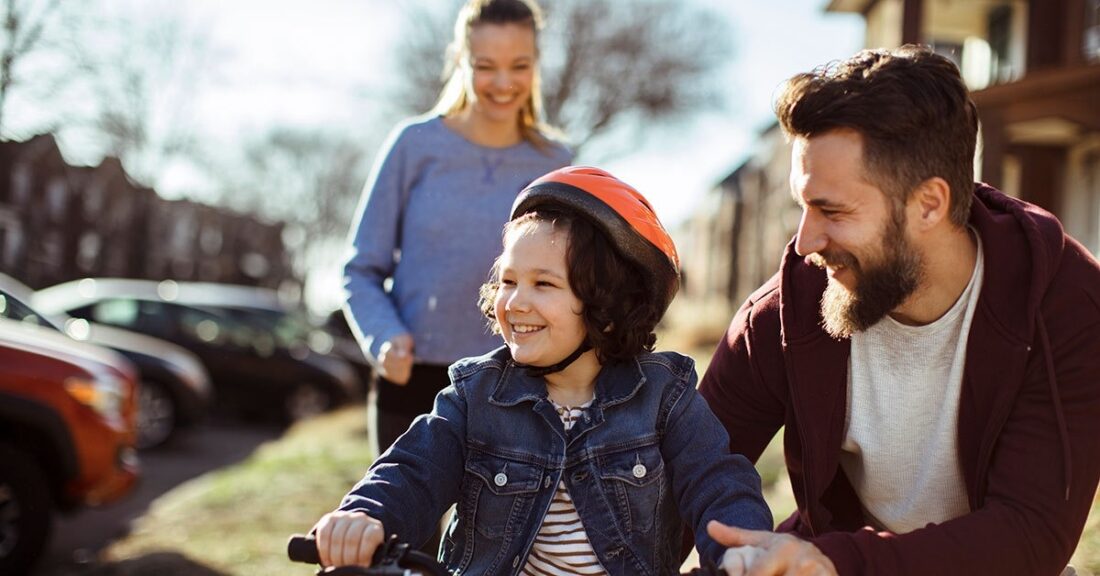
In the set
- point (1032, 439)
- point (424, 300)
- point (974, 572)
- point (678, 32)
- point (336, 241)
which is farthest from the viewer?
point (336, 241)

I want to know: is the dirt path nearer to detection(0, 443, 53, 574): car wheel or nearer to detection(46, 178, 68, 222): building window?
detection(0, 443, 53, 574): car wheel

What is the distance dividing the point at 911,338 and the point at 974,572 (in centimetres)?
58

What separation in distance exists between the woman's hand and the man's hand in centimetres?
146

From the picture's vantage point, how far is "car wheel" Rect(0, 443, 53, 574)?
6.27 meters

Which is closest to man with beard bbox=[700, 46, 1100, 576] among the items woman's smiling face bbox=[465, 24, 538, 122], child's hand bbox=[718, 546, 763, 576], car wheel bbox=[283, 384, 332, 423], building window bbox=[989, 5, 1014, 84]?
child's hand bbox=[718, 546, 763, 576]

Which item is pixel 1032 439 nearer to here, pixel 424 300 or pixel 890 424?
pixel 890 424

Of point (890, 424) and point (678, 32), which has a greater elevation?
point (678, 32)

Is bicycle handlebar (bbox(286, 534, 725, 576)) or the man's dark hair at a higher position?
the man's dark hair

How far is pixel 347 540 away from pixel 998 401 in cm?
140

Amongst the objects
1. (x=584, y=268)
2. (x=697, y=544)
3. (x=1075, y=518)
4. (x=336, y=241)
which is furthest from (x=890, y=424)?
Answer: (x=336, y=241)

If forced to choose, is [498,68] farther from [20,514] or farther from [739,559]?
[20,514]

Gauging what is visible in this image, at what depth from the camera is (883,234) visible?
8.32 ft

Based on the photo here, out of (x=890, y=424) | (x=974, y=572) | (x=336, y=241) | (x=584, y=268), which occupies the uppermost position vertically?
(x=584, y=268)

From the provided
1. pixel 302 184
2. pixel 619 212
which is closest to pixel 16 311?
pixel 619 212
